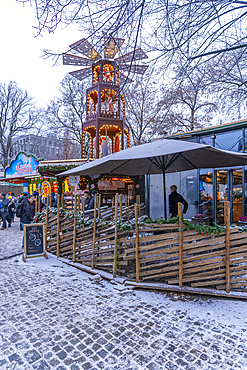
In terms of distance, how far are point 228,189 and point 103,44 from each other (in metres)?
8.15

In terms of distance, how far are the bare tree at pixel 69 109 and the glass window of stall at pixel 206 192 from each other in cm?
1936

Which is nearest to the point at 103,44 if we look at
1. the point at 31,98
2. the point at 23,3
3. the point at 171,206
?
the point at 23,3

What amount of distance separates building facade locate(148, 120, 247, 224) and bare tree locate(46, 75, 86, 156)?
18812 mm

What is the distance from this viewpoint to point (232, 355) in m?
2.60

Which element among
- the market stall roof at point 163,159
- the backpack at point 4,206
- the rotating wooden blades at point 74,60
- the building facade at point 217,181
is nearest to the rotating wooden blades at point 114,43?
the market stall roof at point 163,159

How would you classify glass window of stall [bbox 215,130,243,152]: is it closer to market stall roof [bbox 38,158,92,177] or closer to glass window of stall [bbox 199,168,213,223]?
glass window of stall [bbox 199,168,213,223]

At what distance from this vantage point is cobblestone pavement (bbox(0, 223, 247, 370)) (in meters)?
2.56

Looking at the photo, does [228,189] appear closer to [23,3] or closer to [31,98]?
[23,3]

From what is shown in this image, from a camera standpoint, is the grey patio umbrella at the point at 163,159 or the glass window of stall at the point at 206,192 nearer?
the grey patio umbrella at the point at 163,159

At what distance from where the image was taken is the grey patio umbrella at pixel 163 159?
3.80 meters

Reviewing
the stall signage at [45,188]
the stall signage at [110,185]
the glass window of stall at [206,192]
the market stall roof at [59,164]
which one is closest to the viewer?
the glass window of stall at [206,192]

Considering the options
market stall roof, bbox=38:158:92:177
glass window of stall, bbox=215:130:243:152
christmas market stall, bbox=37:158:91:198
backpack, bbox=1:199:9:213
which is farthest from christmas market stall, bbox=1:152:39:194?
glass window of stall, bbox=215:130:243:152

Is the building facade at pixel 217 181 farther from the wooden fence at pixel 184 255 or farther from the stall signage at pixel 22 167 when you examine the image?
the stall signage at pixel 22 167

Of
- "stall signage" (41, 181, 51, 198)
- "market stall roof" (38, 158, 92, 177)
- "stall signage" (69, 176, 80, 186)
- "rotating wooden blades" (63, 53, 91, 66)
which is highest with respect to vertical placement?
"rotating wooden blades" (63, 53, 91, 66)
